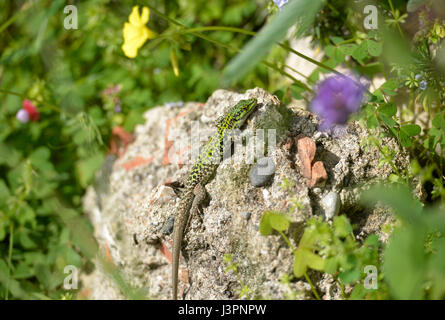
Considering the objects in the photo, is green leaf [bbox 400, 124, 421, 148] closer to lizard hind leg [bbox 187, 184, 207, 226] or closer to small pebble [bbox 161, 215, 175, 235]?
lizard hind leg [bbox 187, 184, 207, 226]

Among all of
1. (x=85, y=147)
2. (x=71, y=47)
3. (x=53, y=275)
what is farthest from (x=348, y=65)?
(x=71, y=47)

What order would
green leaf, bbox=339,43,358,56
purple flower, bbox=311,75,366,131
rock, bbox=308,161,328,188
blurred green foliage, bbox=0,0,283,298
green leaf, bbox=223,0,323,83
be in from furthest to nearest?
blurred green foliage, bbox=0,0,283,298 < green leaf, bbox=339,43,358,56 < purple flower, bbox=311,75,366,131 < rock, bbox=308,161,328,188 < green leaf, bbox=223,0,323,83

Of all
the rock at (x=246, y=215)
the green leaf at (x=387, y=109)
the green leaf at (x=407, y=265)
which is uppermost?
the green leaf at (x=387, y=109)

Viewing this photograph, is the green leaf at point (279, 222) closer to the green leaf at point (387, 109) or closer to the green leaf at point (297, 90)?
the green leaf at point (387, 109)

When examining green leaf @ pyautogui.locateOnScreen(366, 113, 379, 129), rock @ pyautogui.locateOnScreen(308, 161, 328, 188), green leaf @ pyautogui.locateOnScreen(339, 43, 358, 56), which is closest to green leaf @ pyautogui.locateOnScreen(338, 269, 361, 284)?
rock @ pyautogui.locateOnScreen(308, 161, 328, 188)

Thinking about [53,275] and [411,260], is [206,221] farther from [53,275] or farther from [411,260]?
[53,275]

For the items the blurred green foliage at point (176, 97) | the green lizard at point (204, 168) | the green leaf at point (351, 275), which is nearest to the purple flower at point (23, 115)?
the blurred green foliage at point (176, 97)

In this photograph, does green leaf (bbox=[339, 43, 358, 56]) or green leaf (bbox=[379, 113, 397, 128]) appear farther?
green leaf (bbox=[339, 43, 358, 56])

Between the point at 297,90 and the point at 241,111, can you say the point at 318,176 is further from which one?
the point at 297,90
